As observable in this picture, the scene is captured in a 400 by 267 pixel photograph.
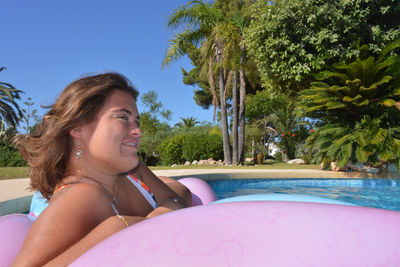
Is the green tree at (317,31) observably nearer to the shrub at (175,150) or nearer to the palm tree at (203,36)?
the palm tree at (203,36)

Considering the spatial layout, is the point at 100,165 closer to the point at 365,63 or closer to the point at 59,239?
the point at 59,239

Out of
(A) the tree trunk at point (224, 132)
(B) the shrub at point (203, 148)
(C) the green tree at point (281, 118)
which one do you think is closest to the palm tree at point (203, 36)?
(A) the tree trunk at point (224, 132)

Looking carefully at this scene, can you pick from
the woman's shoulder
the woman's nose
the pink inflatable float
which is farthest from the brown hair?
the pink inflatable float

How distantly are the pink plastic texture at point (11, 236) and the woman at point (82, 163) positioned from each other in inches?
12.1

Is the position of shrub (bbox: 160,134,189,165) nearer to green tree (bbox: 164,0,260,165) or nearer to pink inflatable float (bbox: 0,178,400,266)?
green tree (bbox: 164,0,260,165)

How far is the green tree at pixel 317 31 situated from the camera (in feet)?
31.4

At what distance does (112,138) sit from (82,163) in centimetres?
17

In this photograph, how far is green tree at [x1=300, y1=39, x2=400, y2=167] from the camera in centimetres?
862

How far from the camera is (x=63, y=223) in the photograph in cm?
89

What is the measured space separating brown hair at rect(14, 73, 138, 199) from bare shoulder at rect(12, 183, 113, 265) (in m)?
0.26

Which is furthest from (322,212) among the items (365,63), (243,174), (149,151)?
(149,151)

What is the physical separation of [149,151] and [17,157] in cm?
982

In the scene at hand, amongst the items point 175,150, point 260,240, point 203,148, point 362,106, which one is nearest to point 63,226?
point 260,240

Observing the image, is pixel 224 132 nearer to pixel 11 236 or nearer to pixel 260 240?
pixel 11 236
